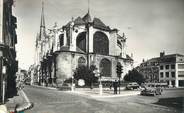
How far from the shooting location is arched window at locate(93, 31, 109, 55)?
16.1m

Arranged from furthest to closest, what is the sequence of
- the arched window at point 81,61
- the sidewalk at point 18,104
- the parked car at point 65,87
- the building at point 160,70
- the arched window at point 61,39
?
the arched window at point 61,39
the building at point 160,70
the arched window at point 81,61
the parked car at point 65,87
the sidewalk at point 18,104

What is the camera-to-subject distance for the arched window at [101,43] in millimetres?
16062

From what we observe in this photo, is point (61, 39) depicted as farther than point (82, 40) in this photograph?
Yes

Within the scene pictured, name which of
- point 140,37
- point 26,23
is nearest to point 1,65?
point 26,23

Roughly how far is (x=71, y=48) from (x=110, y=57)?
9.45ft

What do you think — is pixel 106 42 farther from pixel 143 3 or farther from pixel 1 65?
pixel 1 65

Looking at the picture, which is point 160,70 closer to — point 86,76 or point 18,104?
point 86,76

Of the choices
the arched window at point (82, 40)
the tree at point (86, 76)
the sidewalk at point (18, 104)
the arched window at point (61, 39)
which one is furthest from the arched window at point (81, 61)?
the sidewalk at point (18, 104)

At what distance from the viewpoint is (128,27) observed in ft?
22.3

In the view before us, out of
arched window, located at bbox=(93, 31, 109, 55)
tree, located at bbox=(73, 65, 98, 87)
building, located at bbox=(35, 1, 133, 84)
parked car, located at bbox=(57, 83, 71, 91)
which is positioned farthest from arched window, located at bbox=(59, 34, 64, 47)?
parked car, located at bbox=(57, 83, 71, 91)

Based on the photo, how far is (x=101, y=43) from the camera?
16.1 meters

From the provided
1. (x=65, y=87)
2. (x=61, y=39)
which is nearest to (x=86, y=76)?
(x=65, y=87)

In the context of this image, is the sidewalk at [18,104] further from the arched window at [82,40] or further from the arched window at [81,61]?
the arched window at [81,61]

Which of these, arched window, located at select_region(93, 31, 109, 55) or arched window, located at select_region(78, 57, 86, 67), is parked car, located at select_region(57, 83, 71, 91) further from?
arched window, located at select_region(78, 57, 86, 67)
